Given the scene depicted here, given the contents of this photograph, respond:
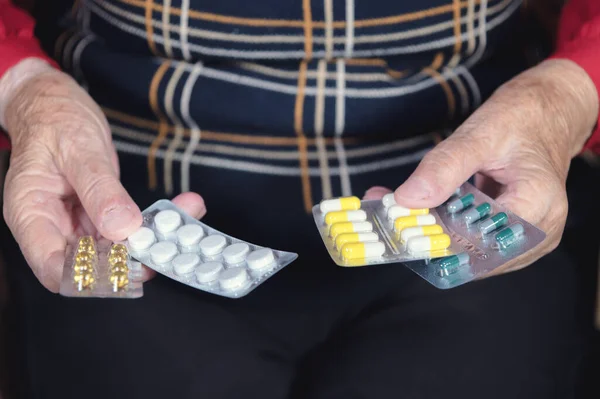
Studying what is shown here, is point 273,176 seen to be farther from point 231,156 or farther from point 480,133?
point 480,133

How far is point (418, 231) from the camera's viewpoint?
0.63 metres

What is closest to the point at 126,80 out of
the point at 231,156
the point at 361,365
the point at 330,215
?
the point at 231,156

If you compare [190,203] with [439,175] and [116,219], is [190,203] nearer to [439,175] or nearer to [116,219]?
[116,219]

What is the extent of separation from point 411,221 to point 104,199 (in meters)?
0.26

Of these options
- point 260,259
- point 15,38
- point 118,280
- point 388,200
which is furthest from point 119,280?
point 15,38

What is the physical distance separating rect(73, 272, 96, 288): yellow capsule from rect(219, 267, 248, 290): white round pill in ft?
0.33

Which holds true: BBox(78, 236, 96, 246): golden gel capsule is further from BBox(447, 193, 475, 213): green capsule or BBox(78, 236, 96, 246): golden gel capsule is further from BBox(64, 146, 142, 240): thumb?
BBox(447, 193, 475, 213): green capsule

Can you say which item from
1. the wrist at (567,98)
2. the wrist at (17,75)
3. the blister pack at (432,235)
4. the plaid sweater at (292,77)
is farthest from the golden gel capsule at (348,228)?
the wrist at (17,75)

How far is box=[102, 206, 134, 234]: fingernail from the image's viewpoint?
0.61 meters

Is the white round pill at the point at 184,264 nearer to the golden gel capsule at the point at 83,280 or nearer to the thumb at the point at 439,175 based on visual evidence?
the golden gel capsule at the point at 83,280

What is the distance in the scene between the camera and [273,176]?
738 mm

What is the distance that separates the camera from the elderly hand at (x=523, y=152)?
2.08 ft

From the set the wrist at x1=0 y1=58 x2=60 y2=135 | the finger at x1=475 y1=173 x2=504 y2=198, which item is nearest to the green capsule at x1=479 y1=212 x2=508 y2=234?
the finger at x1=475 y1=173 x2=504 y2=198

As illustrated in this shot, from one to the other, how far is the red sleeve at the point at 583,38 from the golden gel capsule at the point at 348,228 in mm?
305
